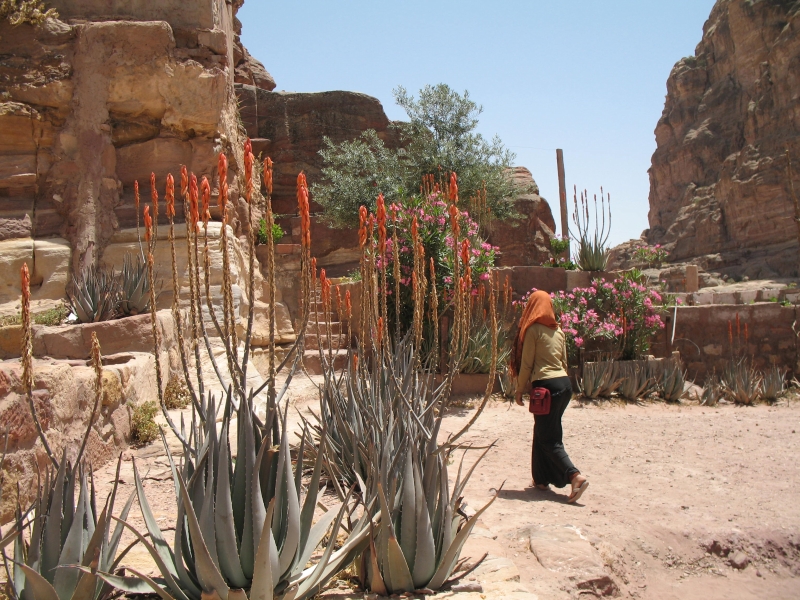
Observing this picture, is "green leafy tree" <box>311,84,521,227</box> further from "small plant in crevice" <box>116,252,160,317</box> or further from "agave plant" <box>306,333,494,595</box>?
"agave plant" <box>306,333,494,595</box>

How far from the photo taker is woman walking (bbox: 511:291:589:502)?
14.1 ft

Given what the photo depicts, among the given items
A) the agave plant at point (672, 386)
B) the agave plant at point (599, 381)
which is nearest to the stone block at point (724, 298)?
the agave plant at point (672, 386)

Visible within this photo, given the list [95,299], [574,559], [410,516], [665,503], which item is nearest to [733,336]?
[665,503]

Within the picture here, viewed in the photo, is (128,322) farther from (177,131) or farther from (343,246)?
(343,246)

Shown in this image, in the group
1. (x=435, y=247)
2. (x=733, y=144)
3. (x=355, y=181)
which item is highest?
(x=733, y=144)

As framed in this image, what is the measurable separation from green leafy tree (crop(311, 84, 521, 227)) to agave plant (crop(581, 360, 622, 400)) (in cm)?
491

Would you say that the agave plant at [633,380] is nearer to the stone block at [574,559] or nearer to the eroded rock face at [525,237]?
the stone block at [574,559]

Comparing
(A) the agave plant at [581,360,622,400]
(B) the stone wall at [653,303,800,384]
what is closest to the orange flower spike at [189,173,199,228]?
(A) the agave plant at [581,360,622,400]

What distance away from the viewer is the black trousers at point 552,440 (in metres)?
4.32

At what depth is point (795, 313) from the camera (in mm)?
11109

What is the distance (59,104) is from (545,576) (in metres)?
8.15

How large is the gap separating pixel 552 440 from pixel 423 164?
9271 mm

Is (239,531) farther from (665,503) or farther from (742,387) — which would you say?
(742,387)

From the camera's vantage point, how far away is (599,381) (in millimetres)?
8469
